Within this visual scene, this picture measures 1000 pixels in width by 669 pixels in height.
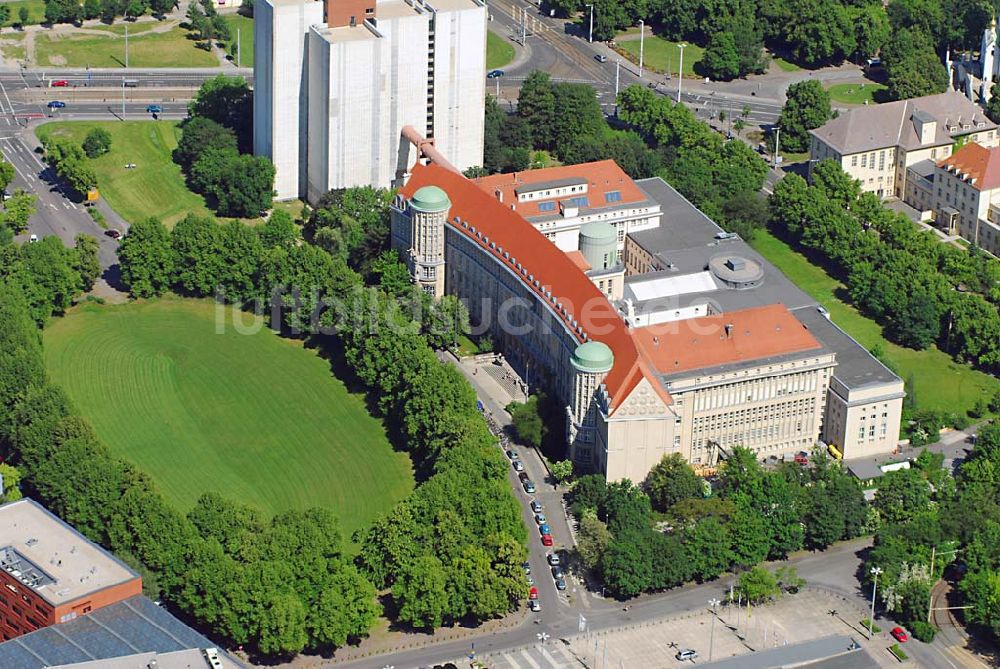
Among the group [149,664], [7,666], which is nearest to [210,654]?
[149,664]

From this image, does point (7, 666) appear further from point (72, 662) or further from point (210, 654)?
point (210, 654)

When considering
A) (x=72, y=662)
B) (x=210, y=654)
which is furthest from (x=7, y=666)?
(x=210, y=654)

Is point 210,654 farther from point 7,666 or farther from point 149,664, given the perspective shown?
point 7,666
